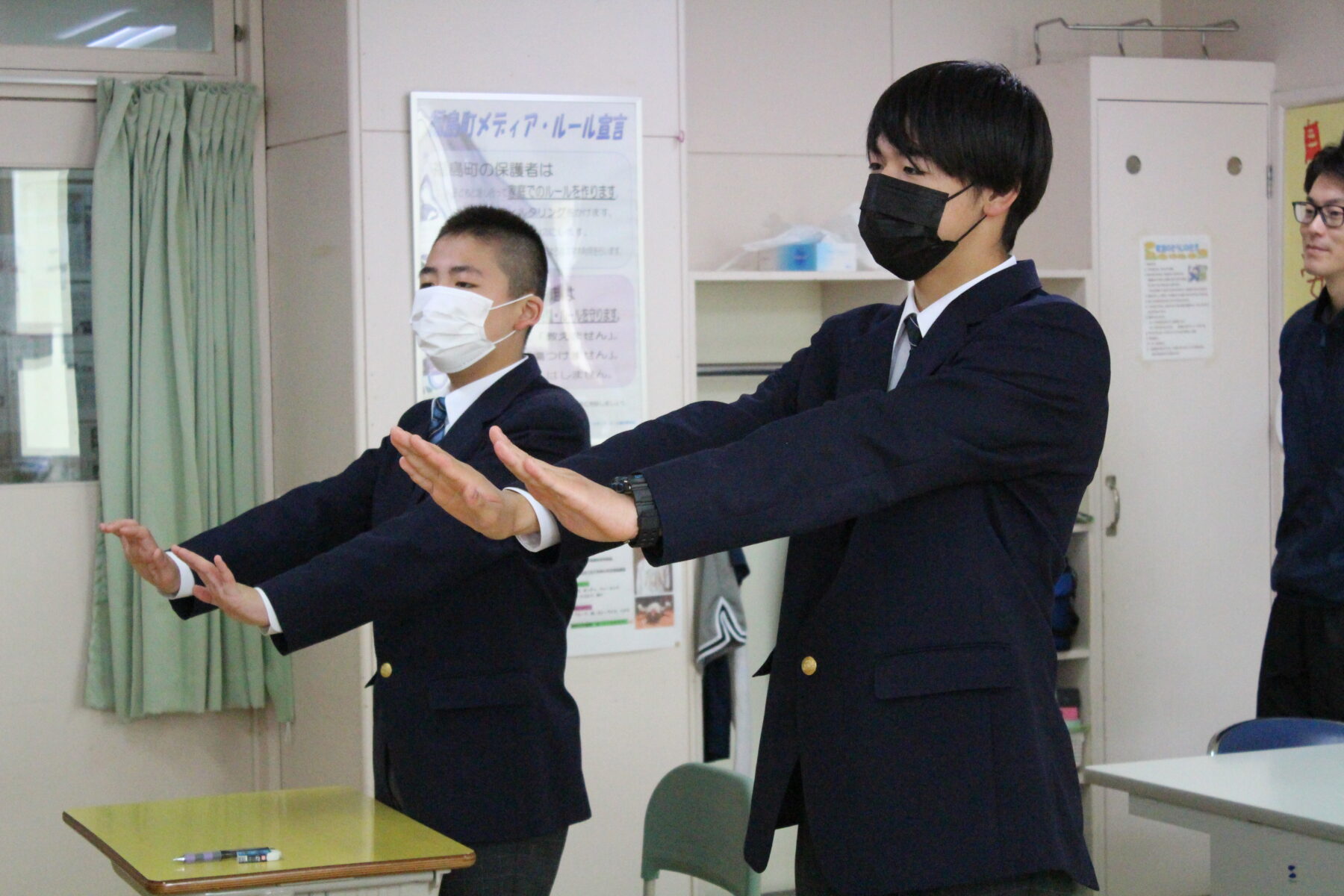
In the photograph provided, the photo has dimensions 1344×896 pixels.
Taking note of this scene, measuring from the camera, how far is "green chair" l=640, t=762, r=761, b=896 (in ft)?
7.61

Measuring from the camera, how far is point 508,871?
2209mm

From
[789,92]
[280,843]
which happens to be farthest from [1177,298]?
[280,843]

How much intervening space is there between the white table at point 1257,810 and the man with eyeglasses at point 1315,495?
962 mm

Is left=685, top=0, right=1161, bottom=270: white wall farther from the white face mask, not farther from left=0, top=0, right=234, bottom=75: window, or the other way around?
the white face mask

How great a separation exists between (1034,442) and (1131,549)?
294 cm

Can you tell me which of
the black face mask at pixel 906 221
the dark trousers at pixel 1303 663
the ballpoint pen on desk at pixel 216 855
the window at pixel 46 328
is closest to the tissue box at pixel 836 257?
the dark trousers at pixel 1303 663

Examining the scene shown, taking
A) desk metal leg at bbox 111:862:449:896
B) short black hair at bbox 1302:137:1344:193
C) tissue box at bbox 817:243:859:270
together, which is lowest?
desk metal leg at bbox 111:862:449:896

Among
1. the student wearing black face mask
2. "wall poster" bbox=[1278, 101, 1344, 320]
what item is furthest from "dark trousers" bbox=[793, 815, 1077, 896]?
"wall poster" bbox=[1278, 101, 1344, 320]

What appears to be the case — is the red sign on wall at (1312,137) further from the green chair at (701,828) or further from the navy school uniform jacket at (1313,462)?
the green chair at (701,828)

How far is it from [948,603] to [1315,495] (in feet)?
6.97

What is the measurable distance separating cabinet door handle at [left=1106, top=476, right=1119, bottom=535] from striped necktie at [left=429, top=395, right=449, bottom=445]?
2397 millimetres

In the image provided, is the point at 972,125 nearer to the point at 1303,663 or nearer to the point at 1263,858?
the point at 1263,858

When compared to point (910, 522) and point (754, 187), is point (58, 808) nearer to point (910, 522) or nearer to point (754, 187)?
point (754, 187)

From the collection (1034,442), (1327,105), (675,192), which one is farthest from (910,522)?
(1327,105)
